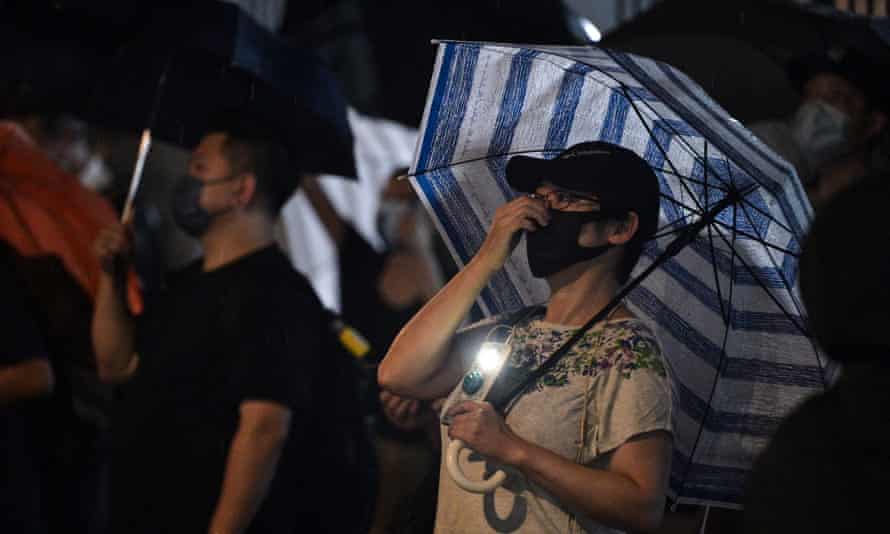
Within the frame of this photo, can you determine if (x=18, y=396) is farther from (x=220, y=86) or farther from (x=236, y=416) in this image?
(x=220, y=86)

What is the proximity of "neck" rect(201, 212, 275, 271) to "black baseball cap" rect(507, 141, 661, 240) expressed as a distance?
1.88 metres

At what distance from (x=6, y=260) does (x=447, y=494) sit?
9.16ft

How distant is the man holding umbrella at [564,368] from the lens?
143 inches

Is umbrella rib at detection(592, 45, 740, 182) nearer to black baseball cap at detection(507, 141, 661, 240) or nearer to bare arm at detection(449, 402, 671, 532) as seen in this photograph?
black baseball cap at detection(507, 141, 661, 240)

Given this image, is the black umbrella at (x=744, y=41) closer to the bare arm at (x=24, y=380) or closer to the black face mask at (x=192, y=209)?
the black face mask at (x=192, y=209)

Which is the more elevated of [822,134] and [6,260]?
[822,134]

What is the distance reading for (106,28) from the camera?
7.30m

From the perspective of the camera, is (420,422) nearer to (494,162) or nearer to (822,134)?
(494,162)

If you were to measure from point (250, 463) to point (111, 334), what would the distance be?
1.02 m

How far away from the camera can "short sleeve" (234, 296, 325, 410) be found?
17.3ft

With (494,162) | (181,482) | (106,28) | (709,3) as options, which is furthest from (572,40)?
(106,28)

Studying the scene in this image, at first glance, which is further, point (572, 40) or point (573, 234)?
point (572, 40)

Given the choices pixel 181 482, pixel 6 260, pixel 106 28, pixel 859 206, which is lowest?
pixel 181 482

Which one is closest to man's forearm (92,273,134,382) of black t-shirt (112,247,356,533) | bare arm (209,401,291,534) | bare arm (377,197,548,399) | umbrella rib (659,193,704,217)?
black t-shirt (112,247,356,533)
